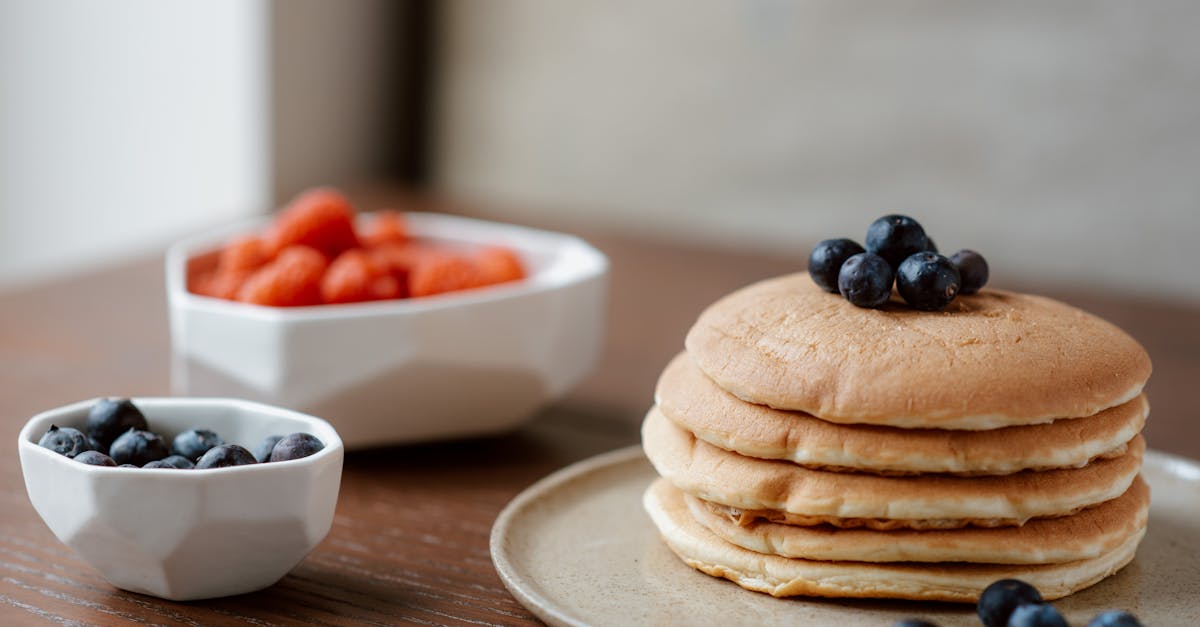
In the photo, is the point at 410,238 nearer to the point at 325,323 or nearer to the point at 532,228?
the point at 325,323

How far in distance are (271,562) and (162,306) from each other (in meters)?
1.03

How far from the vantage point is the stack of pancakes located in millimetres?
818

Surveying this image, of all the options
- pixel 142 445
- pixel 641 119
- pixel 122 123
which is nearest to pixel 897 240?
pixel 142 445

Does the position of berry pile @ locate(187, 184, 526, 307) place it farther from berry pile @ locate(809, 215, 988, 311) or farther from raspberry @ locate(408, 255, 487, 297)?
berry pile @ locate(809, 215, 988, 311)

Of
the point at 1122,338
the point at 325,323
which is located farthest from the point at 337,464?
the point at 1122,338

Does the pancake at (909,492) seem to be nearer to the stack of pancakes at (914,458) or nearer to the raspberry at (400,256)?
the stack of pancakes at (914,458)

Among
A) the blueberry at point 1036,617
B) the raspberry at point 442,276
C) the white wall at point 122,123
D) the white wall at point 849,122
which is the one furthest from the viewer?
the white wall at point 122,123

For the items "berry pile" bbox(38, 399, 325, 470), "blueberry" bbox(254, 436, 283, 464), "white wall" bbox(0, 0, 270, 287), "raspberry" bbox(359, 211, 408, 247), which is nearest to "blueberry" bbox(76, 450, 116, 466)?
"berry pile" bbox(38, 399, 325, 470)

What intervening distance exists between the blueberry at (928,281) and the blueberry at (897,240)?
18mm

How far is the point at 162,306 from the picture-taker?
1769 mm

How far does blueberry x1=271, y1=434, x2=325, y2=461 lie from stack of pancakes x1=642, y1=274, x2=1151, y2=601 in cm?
27

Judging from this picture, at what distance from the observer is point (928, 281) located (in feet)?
2.97

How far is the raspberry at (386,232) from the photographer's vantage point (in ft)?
4.67

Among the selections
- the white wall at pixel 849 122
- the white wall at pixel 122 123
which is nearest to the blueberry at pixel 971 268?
the white wall at pixel 849 122
